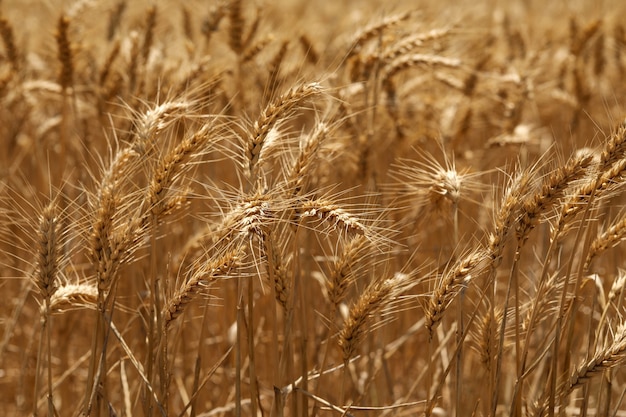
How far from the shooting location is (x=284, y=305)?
155 cm

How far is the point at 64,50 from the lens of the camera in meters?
2.52

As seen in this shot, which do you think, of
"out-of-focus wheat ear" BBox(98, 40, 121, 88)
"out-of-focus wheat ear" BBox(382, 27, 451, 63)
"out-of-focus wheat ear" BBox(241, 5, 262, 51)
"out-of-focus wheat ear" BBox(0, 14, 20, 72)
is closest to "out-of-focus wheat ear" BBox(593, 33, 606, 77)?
"out-of-focus wheat ear" BBox(382, 27, 451, 63)

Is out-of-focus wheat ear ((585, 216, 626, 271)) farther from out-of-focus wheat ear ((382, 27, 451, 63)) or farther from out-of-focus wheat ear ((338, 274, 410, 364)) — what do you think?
out-of-focus wheat ear ((382, 27, 451, 63))

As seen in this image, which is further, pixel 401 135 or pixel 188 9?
pixel 188 9

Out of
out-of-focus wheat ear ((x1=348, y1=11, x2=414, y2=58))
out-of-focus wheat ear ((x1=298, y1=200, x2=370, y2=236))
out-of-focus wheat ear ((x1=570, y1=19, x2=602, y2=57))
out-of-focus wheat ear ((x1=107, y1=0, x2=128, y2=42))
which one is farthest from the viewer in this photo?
out-of-focus wheat ear ((x1=107, y1=0, x2=128, y2=42))

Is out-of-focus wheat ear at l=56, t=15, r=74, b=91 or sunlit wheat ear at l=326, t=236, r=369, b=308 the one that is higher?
out-of-focus wheat ear at l=56, t=15, r=74, b=91

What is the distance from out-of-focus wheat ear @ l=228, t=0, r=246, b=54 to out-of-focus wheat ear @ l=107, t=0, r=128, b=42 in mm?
910

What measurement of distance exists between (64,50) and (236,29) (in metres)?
0.59

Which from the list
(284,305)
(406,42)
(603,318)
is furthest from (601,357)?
(406,42)

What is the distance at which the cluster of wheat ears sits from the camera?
149 cm

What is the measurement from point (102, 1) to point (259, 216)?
6.26 feet

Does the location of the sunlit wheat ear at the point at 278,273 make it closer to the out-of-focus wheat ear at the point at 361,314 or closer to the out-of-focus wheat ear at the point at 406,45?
the out-of-focus wheat ear at the point at 361,314

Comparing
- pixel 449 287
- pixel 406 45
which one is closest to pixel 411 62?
pixel 406 45

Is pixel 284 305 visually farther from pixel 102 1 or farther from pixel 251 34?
pixel 102 1
